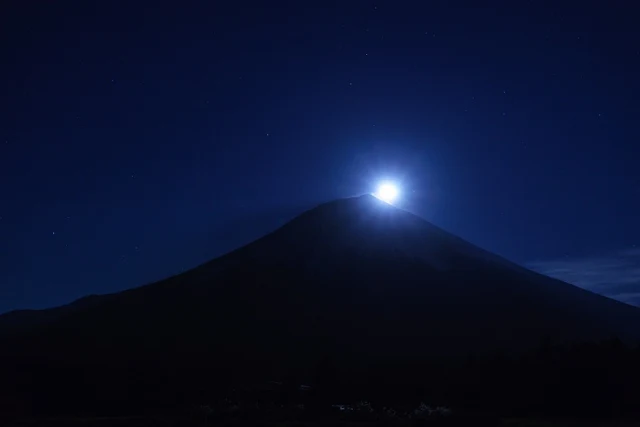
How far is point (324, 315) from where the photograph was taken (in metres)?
129

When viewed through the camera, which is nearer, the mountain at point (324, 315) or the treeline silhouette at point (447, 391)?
the treeline silhouette at point (447, 391)

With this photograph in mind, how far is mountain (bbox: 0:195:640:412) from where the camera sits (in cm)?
10256

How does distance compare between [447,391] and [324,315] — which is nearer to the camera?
[447,391]

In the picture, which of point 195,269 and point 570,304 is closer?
point 570,304

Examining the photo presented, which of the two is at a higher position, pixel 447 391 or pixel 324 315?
pixel 324 315

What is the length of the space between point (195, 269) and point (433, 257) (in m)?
62.9

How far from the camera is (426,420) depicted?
33.2 m

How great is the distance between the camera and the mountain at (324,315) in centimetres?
10256

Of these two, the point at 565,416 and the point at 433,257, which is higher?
the point at 433,257

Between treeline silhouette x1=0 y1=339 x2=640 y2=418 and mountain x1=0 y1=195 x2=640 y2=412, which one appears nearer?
treeline silhouette x1=0 y1=339 x2=640 y2=418

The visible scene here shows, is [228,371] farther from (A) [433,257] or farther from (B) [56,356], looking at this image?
(A) [433,257]

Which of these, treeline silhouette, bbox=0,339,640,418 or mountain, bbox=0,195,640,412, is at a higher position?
mountain, bbox=0,195,640,412

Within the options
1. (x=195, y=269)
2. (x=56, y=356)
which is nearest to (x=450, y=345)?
(x=56, y=356)

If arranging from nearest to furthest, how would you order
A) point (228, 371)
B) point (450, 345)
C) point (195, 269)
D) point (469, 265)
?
point (228, 371)
point (450, 345)
point (469, 265)
point (195, 269)
